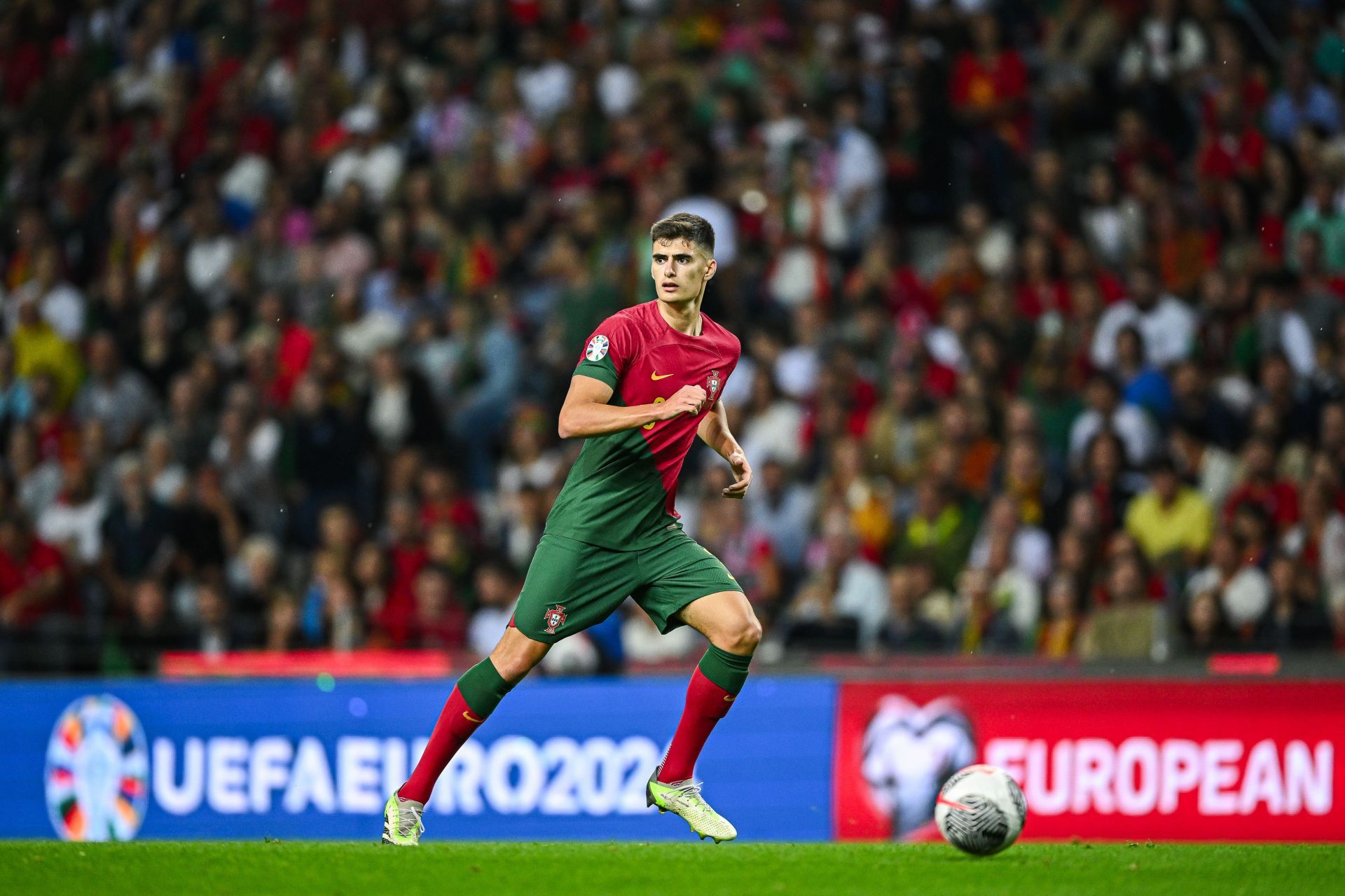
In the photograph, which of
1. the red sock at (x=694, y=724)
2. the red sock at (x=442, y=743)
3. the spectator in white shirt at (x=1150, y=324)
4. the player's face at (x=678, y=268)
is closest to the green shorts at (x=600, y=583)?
the red sock at (x=694, y=724)

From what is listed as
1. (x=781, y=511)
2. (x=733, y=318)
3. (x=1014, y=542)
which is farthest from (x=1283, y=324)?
(x=733, y=318)

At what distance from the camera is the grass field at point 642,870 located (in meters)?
6.27

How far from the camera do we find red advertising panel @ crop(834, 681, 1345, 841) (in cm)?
1023

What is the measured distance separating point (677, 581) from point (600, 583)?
0.28 meters

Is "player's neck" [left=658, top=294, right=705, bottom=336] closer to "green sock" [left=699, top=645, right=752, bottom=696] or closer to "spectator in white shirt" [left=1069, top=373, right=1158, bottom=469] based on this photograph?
"green sock" [left=699, top=645, right=752, bottom=696]

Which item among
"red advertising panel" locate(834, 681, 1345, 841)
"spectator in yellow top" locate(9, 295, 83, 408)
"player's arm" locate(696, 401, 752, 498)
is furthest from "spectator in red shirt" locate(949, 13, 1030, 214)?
"player's arm" locate(696, 401, 752, 498)

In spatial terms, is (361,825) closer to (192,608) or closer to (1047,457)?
(192,608)

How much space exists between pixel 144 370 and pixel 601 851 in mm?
8948

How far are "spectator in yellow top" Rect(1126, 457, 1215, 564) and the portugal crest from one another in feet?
19.1

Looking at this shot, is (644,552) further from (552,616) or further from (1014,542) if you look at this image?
(1014,542)

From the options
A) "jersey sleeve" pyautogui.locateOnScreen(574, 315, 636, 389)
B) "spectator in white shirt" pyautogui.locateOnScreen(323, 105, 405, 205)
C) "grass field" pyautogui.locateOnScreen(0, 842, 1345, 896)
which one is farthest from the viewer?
"spectator in white shirt" pyautogui.locateOnScreen(323, 105, 405, 205)

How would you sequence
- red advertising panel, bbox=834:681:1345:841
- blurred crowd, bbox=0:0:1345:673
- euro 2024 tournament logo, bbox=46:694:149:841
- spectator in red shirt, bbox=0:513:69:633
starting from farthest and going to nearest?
spectator in red shirt, bbox=0:513:69:633, blurred crowd, bbox=0:0:1345:673, euro 2024 tournament logo, bbox=46:694:149:841, red advertising panel, bbox=834:681:1345:841

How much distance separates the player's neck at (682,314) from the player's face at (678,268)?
0.02 m

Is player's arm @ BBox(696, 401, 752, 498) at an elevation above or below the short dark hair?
below
